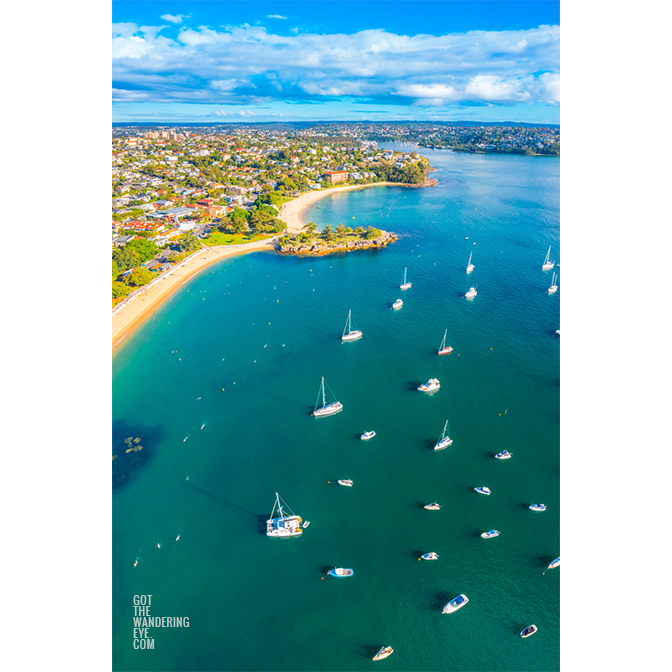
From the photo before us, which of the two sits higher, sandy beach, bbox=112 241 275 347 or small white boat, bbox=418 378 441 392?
sandy beach, bbox=112 241 275 347

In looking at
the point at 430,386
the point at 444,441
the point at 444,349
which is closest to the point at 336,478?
the point at 444,441

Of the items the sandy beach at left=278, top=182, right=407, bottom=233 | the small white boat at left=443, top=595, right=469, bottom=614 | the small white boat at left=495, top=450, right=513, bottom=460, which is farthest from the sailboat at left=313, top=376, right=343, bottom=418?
the sandy beach at left=278, top=182, right=407, bottom=233

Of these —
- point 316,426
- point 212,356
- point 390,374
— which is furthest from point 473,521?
point 212,356

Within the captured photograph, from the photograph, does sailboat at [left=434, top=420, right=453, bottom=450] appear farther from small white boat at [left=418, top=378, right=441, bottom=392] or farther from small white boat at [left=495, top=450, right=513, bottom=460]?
small white boat at [left=418, top=378, right=441, bottom=392]

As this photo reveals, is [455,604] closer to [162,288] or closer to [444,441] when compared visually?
[444,441]

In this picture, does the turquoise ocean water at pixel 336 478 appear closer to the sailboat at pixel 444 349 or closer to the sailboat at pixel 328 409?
the sailboat at pixel 328 409

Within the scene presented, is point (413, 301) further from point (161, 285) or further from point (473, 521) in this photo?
point (161, 285)

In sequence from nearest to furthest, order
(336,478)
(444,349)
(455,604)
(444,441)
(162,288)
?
1. (455,604)
2. (336,478)
3. (444,441)
4. (444,349)
5. (162,288)
